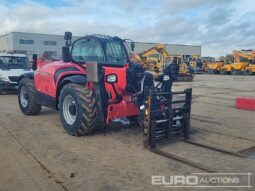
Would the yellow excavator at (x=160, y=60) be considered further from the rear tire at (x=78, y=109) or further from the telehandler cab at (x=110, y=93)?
the rear tire at (x=78, y=109)

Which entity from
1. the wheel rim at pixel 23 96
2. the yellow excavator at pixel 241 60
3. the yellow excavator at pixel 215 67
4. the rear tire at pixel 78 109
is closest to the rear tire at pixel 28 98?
the wheel rim at pixel 23 96

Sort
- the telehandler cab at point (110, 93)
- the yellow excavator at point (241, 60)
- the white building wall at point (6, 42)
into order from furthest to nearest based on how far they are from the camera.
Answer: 1. the white building wall at point (6, 42)
2. the yellow excavator at point (241, 60)
3. the telehandler cab at point (110, 93)

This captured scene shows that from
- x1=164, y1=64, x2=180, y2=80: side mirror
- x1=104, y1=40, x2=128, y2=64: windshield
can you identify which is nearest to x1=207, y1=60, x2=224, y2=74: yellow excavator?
x1=104, y1=40, x2=128, y2=64: windshield

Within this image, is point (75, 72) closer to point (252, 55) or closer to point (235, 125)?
point (235, 125)

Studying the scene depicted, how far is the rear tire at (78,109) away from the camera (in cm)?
657

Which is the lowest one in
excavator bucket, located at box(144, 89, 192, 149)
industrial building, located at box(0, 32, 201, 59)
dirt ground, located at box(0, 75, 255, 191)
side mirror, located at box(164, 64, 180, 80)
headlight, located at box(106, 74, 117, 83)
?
dirt ground, located at box(0, 75, 255, 191)

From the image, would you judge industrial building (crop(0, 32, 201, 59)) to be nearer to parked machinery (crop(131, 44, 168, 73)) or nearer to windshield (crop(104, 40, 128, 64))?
parked machinery (crop(131, 44, 168, 73))

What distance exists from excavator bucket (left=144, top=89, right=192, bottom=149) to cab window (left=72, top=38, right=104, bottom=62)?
1.78m

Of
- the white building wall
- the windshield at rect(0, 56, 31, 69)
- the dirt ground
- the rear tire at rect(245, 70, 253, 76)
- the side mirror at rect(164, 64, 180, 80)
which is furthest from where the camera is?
the white building wall

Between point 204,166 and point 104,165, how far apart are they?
5.26ft

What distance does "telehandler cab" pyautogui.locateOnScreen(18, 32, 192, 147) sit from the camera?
20.9 ft

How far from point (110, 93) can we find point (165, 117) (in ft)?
4.22

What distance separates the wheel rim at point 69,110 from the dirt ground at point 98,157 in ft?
1.18

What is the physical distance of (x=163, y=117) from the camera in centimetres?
640
